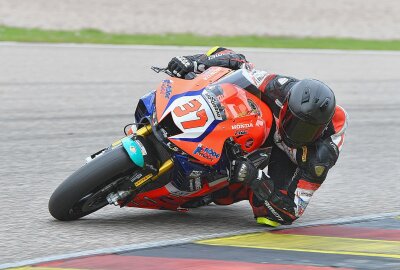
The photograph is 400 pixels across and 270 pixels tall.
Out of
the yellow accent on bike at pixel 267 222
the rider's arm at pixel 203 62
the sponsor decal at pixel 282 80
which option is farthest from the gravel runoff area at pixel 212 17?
the yellow accent on bike at pixel 267 222

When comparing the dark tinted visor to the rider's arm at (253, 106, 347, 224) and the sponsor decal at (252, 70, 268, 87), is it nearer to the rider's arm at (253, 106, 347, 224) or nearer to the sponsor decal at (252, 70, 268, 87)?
the rider's arm at (253, 106, 347, 224)

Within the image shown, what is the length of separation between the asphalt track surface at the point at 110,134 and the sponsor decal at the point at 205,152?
574 mm

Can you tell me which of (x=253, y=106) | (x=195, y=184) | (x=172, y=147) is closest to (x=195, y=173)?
(x=195, y=184)

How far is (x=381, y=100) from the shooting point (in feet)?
45.6

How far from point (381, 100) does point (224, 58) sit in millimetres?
7800

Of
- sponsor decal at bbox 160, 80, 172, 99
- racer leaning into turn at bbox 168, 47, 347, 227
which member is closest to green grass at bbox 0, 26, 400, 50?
racer leaning into turn at bbox 168, 47, 347, 227

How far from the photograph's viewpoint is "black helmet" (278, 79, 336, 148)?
5711mm

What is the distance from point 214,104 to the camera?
577 cm

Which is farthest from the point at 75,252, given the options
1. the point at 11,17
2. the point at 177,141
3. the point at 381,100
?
the point at 11,17

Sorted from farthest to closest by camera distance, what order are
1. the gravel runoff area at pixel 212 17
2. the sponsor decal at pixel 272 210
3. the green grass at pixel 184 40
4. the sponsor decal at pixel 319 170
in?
the gravel runoff area at pixel 212 17
the green grass at pixel 184 40
the sponsor decal at pixel 272 210
the sponsor decal at pixel 319 170

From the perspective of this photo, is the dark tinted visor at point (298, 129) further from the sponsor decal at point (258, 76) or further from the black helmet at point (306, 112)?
the sponsor decal at point (258, 76)

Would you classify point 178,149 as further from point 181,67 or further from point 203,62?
point 203,62

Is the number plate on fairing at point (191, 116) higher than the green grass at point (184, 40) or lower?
higher

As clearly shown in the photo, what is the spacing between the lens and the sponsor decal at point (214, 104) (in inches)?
226
